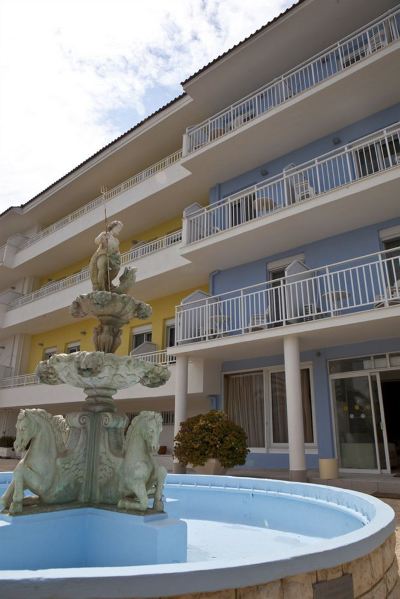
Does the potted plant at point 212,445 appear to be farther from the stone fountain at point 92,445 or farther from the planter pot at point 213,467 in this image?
the stone fountain at point 92,445

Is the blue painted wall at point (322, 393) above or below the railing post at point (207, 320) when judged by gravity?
below

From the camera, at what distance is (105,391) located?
5.23 metres

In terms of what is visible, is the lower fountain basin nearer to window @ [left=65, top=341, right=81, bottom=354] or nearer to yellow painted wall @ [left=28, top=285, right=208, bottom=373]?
yellow painted wall @ [left=28, top=285, right=208, bottom=373]

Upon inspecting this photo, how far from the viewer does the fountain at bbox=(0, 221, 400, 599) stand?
2.24m

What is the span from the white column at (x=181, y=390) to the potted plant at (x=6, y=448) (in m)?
12.7

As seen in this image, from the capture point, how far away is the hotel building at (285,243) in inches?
446

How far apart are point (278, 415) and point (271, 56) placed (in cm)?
1236

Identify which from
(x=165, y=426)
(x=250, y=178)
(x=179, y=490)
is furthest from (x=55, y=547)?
(x=250, y=178)

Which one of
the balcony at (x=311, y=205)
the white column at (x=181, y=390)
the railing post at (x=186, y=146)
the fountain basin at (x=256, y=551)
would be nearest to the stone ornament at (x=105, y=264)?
the fountain basin at (x=256, y=551)

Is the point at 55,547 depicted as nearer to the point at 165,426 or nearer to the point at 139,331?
the point at 165,426

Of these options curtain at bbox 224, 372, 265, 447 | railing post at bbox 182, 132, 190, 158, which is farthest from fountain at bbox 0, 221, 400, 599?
railing post at bbox 182, 132, 190, 158

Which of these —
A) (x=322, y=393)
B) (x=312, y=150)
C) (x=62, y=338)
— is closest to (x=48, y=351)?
(x=62, y=338)

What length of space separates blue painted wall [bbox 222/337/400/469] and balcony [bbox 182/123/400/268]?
139 inches

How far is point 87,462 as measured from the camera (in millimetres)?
4809
